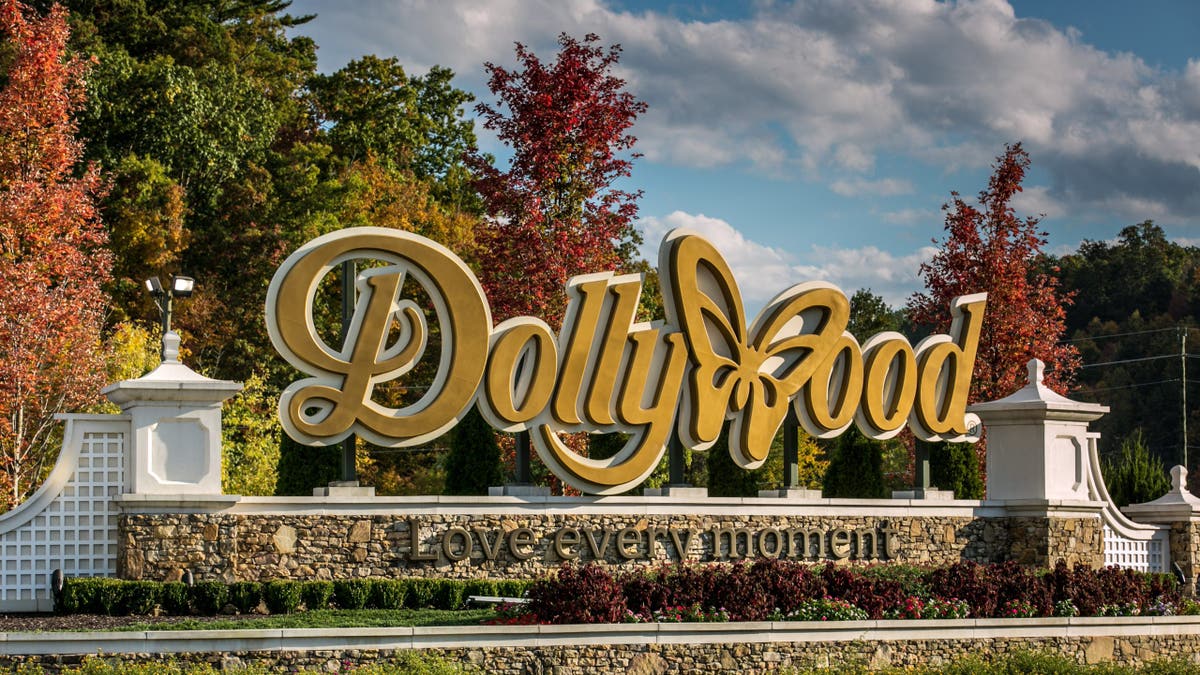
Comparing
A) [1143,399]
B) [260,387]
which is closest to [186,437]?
[260,387]

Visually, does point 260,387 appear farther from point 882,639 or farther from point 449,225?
point 882,639

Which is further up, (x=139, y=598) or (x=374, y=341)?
(x=374, y=341)

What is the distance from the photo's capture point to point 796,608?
2125 cm

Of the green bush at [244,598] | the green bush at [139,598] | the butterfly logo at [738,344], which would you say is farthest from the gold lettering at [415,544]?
the butterfly logo at [738,344]

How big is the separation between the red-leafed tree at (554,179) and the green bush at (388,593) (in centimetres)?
1150

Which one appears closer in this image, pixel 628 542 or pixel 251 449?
pixel 628 542

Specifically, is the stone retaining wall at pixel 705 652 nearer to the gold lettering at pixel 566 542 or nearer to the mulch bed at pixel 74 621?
the mulch bed at pixel 74 621

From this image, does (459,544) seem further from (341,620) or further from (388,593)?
(341,620)

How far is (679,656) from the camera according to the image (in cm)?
1978

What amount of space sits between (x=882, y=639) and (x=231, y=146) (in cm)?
3176

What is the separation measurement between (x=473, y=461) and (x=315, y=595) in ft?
19.1

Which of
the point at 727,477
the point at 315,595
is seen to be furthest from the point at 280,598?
the point at 727,477

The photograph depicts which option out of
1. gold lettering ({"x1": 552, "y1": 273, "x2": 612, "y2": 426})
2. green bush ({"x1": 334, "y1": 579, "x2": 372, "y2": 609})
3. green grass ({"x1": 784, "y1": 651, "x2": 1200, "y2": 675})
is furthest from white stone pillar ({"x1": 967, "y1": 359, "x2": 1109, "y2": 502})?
green bush ({"x1": 334, "y1": 579, "x2": 372, "y2": 609})

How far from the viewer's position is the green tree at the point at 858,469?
1213 inches
